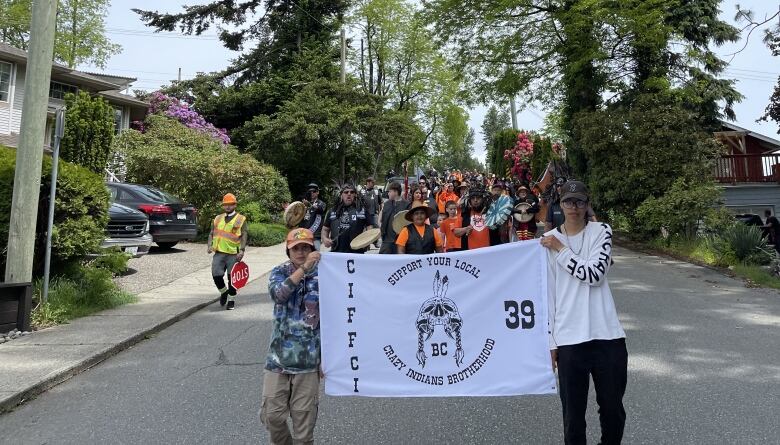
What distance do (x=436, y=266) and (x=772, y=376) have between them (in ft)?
12.3

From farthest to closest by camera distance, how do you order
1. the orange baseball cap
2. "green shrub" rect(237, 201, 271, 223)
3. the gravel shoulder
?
"green shrub" rect(237, 201, 271, 223)
the gravel shoulder
the orange baseball cap

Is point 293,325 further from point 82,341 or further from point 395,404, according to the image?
point 82,341

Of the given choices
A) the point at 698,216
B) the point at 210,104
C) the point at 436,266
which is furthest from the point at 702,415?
the point at 210,104

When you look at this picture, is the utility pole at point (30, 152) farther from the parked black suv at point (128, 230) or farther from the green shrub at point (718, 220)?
the green shrub at point (718, 220)

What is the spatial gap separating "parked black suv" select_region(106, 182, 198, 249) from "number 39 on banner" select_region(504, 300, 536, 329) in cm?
1154

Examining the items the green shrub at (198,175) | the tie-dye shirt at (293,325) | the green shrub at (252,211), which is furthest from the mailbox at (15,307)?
the green shrub at (252,211)

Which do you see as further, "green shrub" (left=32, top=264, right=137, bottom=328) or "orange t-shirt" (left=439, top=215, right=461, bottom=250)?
"orange t-shirt" (left=439, top=215, right=461, bottom=250)

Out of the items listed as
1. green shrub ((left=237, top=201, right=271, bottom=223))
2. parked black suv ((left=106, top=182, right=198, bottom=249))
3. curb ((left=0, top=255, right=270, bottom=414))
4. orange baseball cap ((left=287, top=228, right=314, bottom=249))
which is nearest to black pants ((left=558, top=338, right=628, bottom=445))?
orange baseball cap ((left=287, top=228, right=314, bottom=249))

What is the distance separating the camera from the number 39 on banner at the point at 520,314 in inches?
145

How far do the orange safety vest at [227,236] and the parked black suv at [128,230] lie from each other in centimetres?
328

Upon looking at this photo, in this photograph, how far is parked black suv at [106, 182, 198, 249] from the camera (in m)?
13.3

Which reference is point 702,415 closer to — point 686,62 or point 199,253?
point 199,253

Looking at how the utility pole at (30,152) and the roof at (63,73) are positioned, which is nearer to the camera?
the utility pole at (30,152)

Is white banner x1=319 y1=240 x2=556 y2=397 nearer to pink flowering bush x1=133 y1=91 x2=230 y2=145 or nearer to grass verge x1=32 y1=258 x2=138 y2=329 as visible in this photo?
grass verge x1=32 y1=258 x2=138 y2=329
